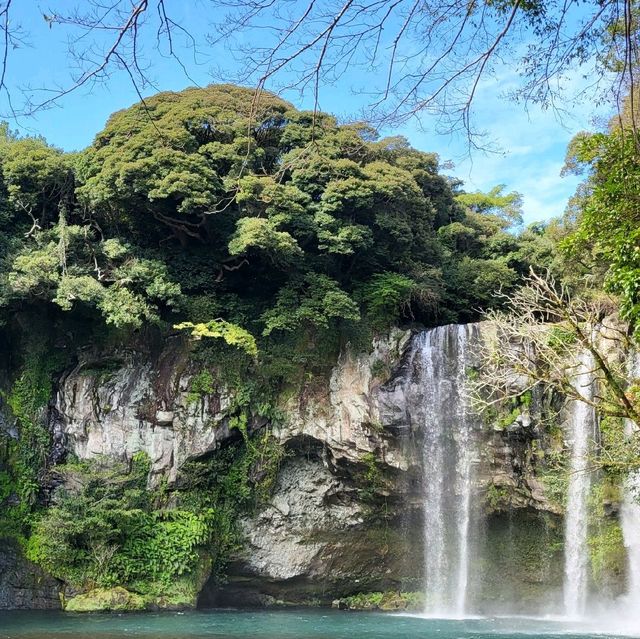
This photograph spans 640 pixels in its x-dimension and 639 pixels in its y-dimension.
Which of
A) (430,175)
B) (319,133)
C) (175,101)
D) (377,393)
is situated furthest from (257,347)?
(430,175)

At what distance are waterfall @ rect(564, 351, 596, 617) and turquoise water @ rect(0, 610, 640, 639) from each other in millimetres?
928

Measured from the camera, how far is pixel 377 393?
1486 cm

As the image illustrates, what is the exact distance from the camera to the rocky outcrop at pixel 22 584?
14.3 meters

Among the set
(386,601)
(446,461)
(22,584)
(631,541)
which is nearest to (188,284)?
(446,461)

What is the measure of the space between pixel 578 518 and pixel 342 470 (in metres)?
4.99

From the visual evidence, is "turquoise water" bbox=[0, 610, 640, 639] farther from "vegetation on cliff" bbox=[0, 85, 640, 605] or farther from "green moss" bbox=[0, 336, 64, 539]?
"green moss" bbox=[0, 336, 64, 539]

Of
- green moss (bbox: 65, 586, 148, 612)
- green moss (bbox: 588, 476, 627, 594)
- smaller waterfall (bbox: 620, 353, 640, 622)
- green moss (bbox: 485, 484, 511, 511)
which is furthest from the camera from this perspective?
green moss (bbox: 485, 484, 511, 511)

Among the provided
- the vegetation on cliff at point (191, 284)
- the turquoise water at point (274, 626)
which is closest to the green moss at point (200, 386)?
the vegetation on cliff at point (191, 284)

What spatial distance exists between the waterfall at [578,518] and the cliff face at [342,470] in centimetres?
45

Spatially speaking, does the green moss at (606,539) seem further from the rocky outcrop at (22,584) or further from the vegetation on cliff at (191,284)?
the rocky outcrop at (22,584)

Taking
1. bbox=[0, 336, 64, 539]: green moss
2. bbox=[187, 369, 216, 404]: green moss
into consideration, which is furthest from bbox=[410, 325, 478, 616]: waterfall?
bbox=[0, 336, 64, 539]: green moss

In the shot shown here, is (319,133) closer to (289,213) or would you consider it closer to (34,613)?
(289,213)

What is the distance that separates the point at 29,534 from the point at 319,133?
11241 millimetres

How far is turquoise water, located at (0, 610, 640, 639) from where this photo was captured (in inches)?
423
